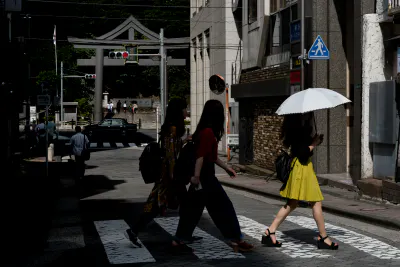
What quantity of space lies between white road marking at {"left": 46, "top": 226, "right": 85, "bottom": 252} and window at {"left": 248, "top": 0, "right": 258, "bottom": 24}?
50.8 feet

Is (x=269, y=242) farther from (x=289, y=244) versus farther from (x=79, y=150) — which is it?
(x=79, y=150)

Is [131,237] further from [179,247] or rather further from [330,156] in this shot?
[330,156]

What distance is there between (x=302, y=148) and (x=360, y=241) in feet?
5.50

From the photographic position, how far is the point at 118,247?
8914 mm

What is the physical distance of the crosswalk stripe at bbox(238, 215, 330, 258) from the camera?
8242mm

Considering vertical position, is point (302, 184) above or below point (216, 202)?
above

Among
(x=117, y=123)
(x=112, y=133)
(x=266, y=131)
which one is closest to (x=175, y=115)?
(x=266, y=131)

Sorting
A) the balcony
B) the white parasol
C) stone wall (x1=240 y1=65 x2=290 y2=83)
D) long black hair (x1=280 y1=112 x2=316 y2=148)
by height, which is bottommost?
long black hair (x1=280 y1=112 x2=316 y2=148)

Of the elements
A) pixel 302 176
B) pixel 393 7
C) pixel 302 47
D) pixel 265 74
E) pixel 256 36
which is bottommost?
pixel 302 176

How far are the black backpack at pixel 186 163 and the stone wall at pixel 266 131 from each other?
12976mm

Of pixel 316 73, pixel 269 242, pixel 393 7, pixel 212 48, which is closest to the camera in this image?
pixel 269 242

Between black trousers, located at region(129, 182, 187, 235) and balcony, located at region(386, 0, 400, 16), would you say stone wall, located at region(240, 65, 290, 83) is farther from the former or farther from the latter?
black trousers, located at region(129, 182, 187, 235)

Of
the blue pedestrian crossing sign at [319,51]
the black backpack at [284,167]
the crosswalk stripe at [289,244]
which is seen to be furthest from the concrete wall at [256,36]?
the black backpack at [284,167]

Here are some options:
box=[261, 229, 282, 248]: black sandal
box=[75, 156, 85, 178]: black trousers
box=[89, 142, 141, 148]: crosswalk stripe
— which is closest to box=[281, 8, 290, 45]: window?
box=[75, 156, 85, 178]: black trousers
